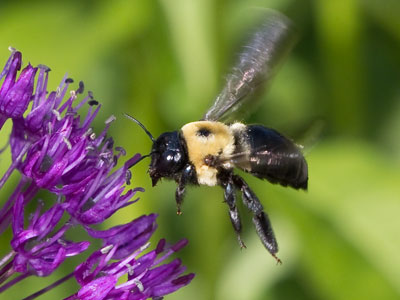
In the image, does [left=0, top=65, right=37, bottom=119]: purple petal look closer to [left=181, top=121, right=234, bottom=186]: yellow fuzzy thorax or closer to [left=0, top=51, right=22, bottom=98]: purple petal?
[left=0, top=51, right=22, bottom=98]: purple petal

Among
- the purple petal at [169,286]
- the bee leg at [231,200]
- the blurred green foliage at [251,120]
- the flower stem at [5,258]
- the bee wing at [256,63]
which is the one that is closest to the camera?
the flower stem at [5,258]

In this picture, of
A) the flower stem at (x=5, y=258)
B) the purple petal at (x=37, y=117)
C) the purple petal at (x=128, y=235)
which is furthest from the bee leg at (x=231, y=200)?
the flower stem at (x=5, y=258)

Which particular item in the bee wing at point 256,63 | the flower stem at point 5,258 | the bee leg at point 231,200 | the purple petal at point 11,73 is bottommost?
the bee leg at point 231,200

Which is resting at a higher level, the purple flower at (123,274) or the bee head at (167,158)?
the bee head at (167,158)

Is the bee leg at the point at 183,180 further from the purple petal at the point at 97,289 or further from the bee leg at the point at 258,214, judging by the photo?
the purple petal at the point at 97,289

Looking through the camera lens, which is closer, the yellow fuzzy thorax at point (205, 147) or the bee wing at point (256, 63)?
the yellow fuzzy thorax at point (205, 147)
